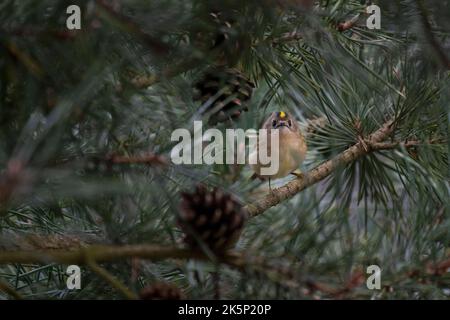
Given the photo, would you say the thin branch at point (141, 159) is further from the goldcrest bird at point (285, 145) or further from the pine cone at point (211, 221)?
the goldcrest bird at point (285, 145)

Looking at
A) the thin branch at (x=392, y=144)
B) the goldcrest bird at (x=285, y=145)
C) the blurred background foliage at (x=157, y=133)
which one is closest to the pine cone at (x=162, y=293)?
the blurred background foliage at (x=157, y=133)

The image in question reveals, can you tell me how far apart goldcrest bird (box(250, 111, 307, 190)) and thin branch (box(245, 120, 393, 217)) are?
23mm

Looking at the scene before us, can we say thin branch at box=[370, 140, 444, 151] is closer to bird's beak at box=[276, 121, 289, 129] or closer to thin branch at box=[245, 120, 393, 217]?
thin branch at box=[245, 120, 393, 217]

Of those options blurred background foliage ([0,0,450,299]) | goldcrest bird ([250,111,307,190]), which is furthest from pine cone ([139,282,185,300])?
goldcrest bird ([250,111,307,190])

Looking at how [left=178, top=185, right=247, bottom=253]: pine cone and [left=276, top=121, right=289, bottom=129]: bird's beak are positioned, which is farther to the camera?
[left=276, top=121, right=289, bottom=129]: bird's beak

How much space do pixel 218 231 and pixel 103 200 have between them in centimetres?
19

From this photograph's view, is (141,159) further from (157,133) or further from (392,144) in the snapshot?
(392,144)

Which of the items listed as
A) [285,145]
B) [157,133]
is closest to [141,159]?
[157,133]

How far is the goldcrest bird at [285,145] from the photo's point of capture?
3.01ft

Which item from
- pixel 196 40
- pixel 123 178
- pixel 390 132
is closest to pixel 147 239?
pixel 123 178

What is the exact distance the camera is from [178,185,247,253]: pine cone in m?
0.46

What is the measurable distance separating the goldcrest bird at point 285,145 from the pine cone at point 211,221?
372 millimetres

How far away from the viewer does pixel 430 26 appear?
0.53 meters
